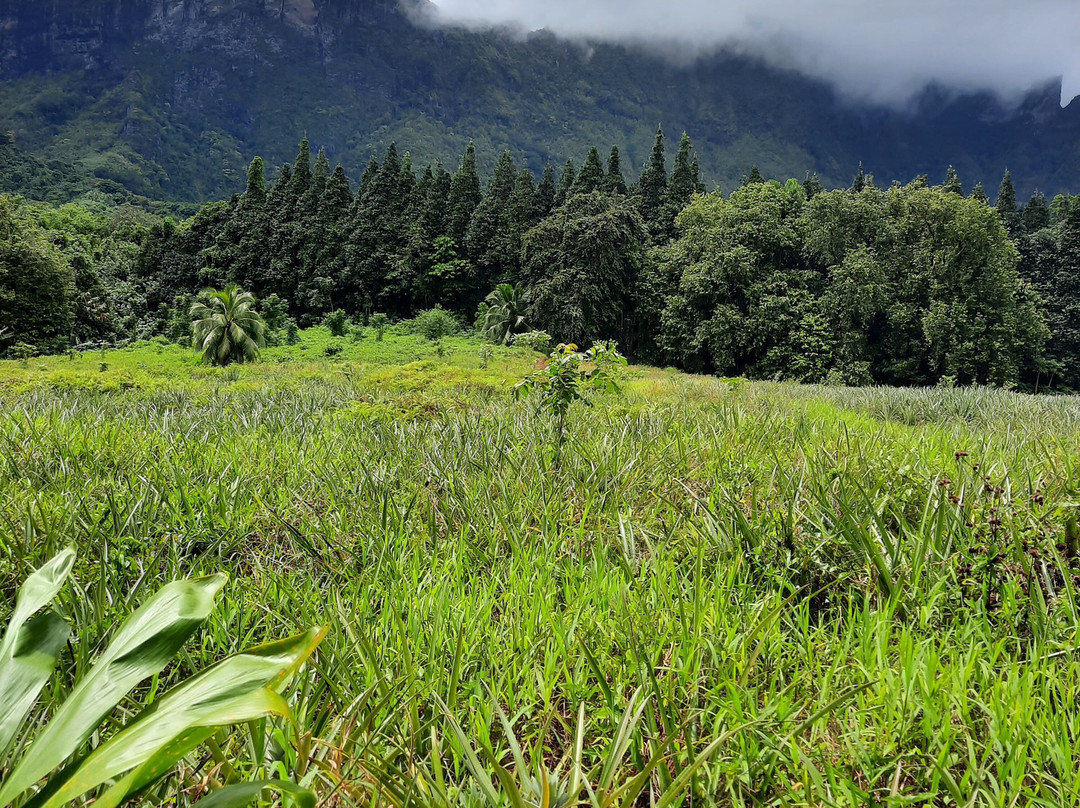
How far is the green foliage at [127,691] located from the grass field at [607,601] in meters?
0.35

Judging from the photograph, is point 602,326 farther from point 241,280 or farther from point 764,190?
point 241,280

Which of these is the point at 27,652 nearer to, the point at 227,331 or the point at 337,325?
the point at 227,331

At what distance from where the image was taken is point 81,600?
5.07 feet

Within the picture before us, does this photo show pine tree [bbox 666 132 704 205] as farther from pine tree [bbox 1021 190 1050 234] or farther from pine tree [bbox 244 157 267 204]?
pine tree [bbox 244 157 267 204]

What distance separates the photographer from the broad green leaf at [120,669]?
67cm

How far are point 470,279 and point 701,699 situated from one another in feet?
112

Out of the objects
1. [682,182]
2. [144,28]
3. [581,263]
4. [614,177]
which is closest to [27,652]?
[581,263]

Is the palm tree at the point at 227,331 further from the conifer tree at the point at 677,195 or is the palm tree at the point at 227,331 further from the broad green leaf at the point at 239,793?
the broad green leaf at the point at 239,793

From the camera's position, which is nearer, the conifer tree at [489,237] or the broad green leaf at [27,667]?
the broad green leaf at [27,667]

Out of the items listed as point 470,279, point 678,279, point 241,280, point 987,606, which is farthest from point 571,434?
point 241,280

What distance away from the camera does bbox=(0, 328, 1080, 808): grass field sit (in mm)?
1079

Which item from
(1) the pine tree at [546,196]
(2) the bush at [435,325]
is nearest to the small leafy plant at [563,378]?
(2) the bush at [435,325]

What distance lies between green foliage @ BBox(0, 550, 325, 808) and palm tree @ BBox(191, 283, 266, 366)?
2466cm

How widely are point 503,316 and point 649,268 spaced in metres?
8.64
